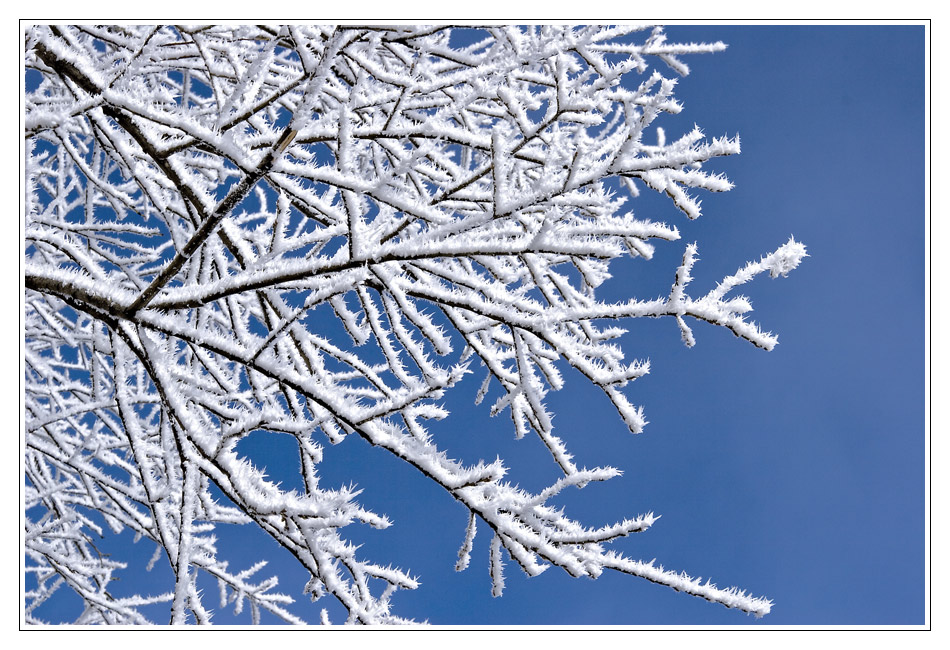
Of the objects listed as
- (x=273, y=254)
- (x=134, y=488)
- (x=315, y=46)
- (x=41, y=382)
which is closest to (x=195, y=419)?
(x=273, y=254)

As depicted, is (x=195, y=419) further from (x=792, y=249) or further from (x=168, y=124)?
(x=792, y=249)

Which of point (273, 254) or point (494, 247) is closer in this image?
point (494, 247)

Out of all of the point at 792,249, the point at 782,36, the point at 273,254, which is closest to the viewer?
the point at 792,249

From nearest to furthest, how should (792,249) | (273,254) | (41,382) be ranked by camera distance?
(792,249)
(273,254)
(41,382)

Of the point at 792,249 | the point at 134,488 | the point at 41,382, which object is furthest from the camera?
the point at 41,382

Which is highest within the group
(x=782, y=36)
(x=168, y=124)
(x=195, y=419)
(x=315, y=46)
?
(x=782, y=36)

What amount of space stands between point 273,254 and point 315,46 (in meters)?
0.76

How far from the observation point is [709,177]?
185 cm

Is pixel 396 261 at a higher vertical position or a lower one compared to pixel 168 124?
lower
